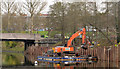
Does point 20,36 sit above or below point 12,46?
above

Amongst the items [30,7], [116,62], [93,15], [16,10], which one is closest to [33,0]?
[30,7]

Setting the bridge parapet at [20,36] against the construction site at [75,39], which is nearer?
the construction site at [75,39]

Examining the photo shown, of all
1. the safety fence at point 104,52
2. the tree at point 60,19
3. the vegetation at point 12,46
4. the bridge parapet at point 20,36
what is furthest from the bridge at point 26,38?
the vegetation at point 12,46

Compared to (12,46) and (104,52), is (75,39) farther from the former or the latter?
(12,46)

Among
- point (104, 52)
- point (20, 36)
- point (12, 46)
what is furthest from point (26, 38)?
point (104, 52)

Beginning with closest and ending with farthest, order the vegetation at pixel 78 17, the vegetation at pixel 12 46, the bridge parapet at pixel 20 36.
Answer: the vegetation at pixel 78 17, the bridge parapet at pixel 20 36, the vegetation at pixel 12 46

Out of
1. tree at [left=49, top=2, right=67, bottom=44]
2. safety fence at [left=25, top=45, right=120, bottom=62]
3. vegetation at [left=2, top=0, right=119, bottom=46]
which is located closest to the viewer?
safety fence at [left=25, top=45, right=120, bottom=62]

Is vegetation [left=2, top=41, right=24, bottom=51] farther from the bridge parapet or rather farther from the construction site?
the bridge parapet

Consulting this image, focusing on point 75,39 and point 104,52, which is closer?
point 104,52

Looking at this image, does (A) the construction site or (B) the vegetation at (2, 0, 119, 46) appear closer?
(A) the construction site

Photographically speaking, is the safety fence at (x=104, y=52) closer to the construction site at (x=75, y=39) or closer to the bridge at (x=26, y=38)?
the construction site at (x=75, y=39)

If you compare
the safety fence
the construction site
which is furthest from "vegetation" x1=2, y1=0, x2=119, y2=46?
the safety fence

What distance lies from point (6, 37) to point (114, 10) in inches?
1283

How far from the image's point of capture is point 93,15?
84.4 metres
